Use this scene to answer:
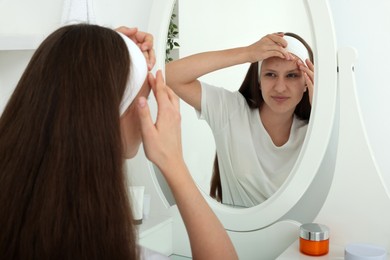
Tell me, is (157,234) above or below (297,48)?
below

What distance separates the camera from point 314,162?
83 cm

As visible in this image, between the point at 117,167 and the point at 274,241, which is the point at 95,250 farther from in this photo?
the point at 274,241

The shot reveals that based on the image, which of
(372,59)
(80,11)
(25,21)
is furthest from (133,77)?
(25,21)

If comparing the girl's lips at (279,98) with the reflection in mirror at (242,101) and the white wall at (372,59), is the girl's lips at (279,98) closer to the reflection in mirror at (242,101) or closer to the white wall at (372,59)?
the reflection in mirror at (242,101)

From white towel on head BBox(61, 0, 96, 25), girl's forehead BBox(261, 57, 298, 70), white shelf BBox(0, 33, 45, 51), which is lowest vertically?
girl's forehead BBox(261, 57, 298, 70)

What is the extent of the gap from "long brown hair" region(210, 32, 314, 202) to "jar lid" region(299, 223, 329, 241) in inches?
7.8

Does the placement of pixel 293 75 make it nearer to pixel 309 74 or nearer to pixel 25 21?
pixel 309 74

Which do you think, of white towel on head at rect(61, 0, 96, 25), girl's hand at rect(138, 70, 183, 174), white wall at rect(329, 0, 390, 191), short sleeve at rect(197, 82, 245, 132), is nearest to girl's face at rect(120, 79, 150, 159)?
girl's hand at rect(138, 70, 183, 174)

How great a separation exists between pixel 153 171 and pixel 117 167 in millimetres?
509

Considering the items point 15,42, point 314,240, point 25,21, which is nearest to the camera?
point 314,240

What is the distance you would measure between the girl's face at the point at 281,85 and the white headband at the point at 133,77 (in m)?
0.36

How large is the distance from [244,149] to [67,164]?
0.48 meters

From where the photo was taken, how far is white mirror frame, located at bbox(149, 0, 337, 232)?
80cm

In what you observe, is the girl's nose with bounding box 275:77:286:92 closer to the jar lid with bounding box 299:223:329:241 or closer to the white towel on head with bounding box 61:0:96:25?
the jar lid with bounding box 299:223:329:241
